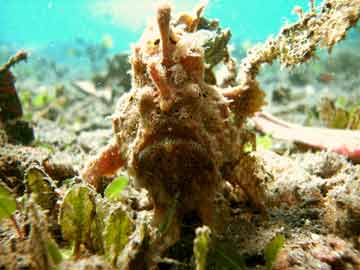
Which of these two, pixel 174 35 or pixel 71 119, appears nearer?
pixel 174 35

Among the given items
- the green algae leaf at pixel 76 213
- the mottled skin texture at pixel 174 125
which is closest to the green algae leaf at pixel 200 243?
the mottled skin texture at pixel 174 125

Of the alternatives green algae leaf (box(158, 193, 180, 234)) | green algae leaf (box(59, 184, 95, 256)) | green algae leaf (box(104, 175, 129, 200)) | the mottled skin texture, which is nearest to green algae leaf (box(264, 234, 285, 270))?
the mottled skin texture

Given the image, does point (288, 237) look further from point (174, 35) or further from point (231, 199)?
point (174, 35)

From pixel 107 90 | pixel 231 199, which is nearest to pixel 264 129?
pixel 231 199

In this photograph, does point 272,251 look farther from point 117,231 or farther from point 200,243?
point 117,231

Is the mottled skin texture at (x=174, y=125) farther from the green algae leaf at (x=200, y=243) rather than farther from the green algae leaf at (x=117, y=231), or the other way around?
the green algae leaf at (x=200, y=243)

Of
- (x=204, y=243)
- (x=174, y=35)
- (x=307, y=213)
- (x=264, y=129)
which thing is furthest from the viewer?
(x=264, y=129)

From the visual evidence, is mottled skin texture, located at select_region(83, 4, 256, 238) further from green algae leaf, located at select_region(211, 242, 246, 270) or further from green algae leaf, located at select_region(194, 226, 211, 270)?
green algae leaf, located at select_region(194, 226, 211, 270)
